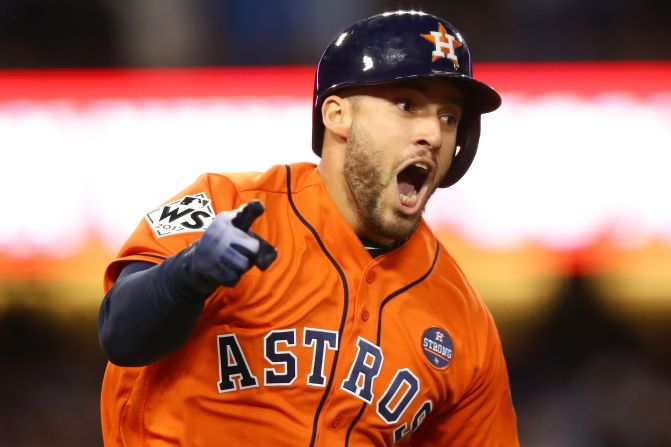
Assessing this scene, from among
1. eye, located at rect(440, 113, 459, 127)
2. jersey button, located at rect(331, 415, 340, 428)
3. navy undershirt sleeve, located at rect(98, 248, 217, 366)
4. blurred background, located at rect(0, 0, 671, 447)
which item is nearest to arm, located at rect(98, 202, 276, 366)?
navy undershirt sleeve, located at rect(98, 248, 217, 366)

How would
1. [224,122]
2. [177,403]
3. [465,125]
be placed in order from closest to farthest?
[177,403] < [465,125] < [224,122]

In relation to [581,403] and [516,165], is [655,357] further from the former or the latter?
[516,165]

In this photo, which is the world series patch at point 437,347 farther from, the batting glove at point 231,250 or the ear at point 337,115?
the batting glove at point 231,250

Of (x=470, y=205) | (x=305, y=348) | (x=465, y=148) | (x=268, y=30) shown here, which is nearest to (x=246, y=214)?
(x=305, y=348)

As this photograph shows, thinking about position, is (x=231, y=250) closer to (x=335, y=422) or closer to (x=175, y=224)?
(x=175, y=224)

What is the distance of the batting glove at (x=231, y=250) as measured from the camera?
72.3 inches

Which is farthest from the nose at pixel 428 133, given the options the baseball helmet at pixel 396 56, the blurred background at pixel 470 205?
the blurred background at pixel 470 205

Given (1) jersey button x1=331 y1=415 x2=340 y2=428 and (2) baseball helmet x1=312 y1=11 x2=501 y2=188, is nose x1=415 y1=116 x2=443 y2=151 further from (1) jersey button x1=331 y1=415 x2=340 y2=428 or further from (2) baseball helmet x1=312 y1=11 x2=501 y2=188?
(1) jersey button x1=331 y1=415 x2=340 y2=428

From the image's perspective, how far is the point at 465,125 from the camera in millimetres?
2631

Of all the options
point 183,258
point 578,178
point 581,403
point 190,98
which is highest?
point 183,258

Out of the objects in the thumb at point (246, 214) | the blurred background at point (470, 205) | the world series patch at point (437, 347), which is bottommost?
the blurred background at point (470, 205)

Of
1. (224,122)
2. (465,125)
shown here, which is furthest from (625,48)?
(465,125)

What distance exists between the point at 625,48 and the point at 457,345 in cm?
377

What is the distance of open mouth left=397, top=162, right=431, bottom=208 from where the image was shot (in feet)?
7.85
